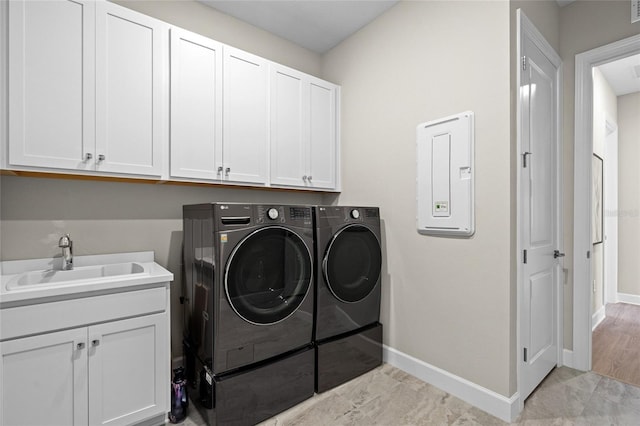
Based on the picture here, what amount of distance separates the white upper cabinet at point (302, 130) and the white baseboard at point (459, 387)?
5.01ft

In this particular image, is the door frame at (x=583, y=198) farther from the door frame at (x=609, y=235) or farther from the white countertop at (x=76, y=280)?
the white countertop at (x=76, y=280)

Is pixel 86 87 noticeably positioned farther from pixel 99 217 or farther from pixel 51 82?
pixel 99 217

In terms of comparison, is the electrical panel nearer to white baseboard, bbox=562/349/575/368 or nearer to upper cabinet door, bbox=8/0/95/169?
white baseboard, bbox=562/349/575/368

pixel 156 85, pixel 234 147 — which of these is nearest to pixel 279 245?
pixel 234 147

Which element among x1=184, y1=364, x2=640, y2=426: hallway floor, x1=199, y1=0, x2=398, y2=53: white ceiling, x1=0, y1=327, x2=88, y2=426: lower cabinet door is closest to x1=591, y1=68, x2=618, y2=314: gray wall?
x1=184, y1=364, x2=640, y2=426: hallway floor

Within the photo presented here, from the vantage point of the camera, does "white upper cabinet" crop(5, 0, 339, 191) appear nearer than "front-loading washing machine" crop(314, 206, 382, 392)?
Yes

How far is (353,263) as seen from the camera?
2.29 meters

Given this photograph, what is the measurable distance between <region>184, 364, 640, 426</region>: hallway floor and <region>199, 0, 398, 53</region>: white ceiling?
283 cm

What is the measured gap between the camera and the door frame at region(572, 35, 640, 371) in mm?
2279

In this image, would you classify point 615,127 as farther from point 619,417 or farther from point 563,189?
point 619,417

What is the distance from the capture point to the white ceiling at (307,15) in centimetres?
237

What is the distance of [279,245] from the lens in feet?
6.19

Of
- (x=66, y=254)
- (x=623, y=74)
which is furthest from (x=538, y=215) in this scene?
(x=66, y=254)

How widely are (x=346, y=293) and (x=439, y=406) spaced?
34.8 inches
